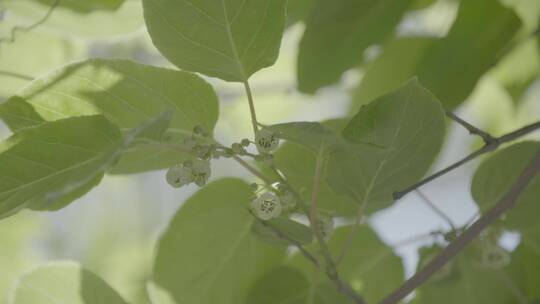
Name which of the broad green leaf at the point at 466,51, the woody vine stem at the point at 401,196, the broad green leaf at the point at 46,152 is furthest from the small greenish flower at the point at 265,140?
the broad green leaf at the point at 466,51

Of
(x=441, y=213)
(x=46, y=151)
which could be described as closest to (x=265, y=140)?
(x=46, y=151)

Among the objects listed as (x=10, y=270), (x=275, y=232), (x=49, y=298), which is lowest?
(x=10, y=270)

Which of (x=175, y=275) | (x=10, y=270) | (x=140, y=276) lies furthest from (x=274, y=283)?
(x=10, y=270)

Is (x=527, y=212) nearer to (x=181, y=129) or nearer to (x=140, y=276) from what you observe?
(x=181, y=129)

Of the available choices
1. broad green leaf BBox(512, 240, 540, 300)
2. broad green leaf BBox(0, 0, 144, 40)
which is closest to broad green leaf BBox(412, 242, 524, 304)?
broad green leaf BBox(512, 240, 540, 300)

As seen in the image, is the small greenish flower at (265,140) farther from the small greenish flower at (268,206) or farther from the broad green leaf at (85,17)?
the broad green leaf at (85,17)

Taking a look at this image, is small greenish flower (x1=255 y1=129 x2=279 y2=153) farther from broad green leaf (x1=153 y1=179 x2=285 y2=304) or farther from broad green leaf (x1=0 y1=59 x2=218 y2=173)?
broad green leaf (x1=153 y1=179 x2=285 y2=304)
